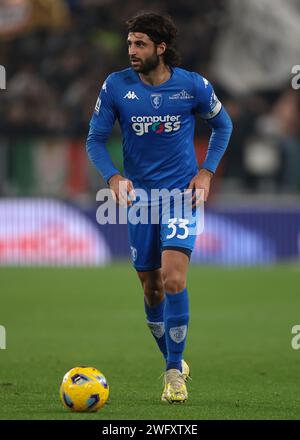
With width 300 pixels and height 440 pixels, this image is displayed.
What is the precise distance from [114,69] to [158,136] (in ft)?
62.0

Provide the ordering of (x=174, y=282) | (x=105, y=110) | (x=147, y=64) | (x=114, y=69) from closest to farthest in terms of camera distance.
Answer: (x=174, y=282) → (x=147, y=64) → (x=105, y=110) → (x=114, y=69)

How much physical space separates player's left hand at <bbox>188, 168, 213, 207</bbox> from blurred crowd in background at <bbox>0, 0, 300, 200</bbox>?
15.8 meters

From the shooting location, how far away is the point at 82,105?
26297 mm

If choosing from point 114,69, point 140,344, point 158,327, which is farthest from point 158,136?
point 114,69

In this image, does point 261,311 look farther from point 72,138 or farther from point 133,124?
point 72,138

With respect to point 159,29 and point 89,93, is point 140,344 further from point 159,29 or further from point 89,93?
point 89,93

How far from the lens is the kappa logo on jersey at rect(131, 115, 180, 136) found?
8.12m

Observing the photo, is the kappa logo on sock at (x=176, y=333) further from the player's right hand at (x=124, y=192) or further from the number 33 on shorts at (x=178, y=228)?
the player's right hand at (x=124, y=192)

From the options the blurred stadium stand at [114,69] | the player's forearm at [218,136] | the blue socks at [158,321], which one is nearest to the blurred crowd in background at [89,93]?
the blurred stadium stand at [114,69]

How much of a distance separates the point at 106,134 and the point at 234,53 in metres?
19.5

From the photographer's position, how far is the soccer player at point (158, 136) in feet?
26.1

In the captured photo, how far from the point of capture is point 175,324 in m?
7.93

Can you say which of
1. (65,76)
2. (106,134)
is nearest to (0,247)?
(65,76)
